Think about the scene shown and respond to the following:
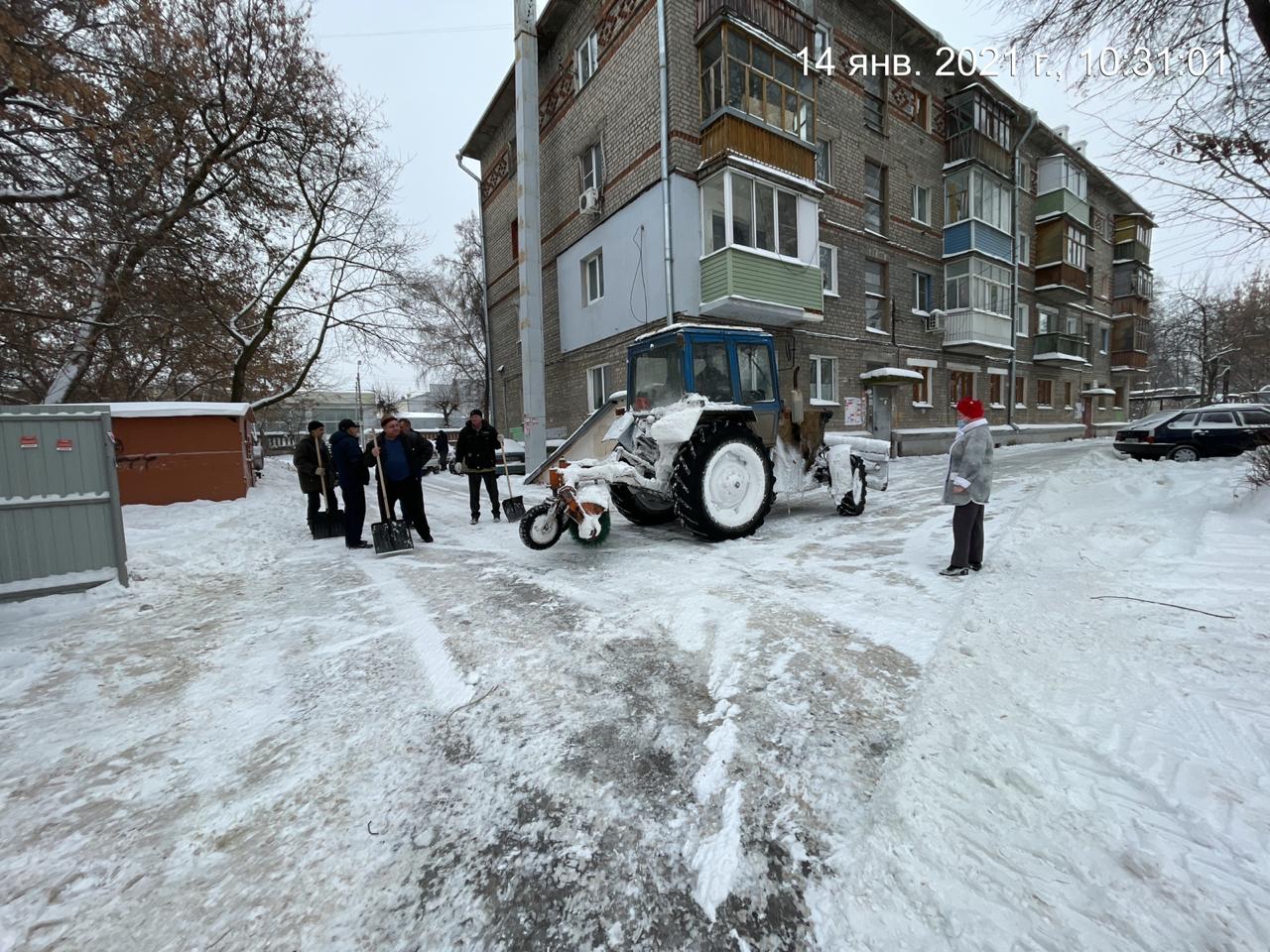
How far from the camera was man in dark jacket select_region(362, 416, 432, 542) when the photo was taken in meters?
6.44

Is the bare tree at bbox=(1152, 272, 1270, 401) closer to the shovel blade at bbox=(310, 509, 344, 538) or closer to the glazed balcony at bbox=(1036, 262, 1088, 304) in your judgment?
the glazed balcony at bbox=(1036, 262, 1088, 304)

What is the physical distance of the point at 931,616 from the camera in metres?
3.29

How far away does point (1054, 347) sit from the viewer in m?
21.8

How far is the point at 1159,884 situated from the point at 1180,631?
83.3 inches

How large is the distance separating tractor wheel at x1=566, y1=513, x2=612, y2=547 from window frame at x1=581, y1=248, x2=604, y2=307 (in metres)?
9.99

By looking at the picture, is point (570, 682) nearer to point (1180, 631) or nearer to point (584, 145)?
point (1180, 631)

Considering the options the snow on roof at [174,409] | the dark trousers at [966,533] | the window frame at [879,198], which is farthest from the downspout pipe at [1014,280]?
the snow on roof at [174,409]

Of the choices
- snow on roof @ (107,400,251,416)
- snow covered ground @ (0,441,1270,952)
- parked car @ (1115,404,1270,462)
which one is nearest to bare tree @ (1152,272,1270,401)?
parked car @ (1115,404,1270,462)

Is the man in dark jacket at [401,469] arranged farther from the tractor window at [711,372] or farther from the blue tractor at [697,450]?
the tractor window at [711,372]

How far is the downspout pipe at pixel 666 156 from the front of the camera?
11.5m

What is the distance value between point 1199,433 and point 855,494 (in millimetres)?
11045

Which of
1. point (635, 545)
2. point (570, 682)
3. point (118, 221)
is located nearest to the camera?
point (570, 682)

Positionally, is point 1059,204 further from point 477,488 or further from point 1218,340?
point 477,488

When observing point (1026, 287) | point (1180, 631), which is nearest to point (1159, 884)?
point (1180, 631)
